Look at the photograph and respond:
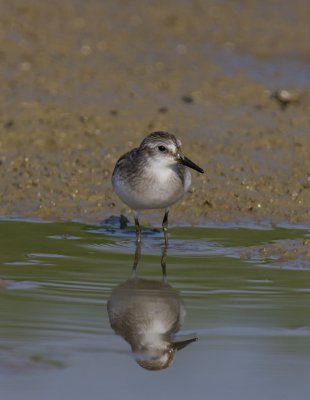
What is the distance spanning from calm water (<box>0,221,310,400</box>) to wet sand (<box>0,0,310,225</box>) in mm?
979

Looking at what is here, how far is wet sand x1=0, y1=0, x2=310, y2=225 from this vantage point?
12672 mm

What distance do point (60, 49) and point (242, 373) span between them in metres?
10.2

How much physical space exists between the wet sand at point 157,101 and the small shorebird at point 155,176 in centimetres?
105

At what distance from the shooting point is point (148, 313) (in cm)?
829

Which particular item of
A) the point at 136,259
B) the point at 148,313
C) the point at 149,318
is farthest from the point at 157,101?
the point at 149,318

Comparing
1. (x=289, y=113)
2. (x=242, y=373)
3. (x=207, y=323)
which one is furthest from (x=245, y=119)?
(x=242, y=373)

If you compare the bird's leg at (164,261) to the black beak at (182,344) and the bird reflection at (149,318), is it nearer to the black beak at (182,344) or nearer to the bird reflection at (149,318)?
the bird reflection at (149,318)

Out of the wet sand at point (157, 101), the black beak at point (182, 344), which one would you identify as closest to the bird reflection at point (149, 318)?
the black beak at point (182, 344)

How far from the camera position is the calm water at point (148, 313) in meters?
6.66

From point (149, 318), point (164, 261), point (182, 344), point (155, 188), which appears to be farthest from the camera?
point (155, 188)

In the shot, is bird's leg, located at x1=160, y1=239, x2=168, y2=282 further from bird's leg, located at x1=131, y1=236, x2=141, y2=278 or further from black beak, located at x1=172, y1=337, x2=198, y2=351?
black beak, located at x1=172, y1=337, x2=198, y2=351

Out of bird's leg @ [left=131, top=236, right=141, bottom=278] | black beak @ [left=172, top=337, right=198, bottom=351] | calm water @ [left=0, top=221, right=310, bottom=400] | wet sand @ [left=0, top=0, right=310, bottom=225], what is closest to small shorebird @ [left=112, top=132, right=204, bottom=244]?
bird's leg @ [left=131, top=236, right=141, bottom=278]

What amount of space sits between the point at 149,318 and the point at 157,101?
733 centimetres

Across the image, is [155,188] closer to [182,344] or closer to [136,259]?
[136,259]
